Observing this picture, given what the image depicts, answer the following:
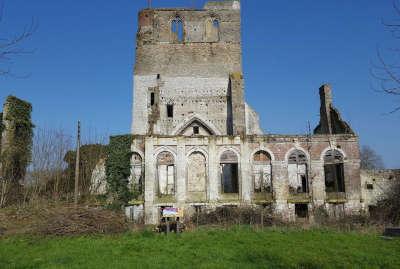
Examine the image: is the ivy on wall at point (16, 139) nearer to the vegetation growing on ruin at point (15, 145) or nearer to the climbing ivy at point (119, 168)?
the vegetation growing on ruin at point (15, 145)

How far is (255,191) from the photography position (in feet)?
80.7

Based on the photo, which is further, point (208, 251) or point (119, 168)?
point (119, 168)

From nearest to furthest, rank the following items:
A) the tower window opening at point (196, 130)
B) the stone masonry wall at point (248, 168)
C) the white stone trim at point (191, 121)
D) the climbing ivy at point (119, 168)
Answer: the stone masonry wall at point (248, 168) → the climbing ivy at point (119, 168) → the white stone trim at point (191, 121) → the tower window opening at point (196, 130)

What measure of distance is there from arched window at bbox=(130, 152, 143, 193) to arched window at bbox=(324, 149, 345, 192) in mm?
11768

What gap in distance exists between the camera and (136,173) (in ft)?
80.9

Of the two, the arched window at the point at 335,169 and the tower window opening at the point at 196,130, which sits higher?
the tower window opening at the point at 196,130

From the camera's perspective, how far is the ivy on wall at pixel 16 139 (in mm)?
24650

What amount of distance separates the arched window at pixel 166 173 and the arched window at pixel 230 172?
323cm

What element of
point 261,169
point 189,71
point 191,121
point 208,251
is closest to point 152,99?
point 191,121

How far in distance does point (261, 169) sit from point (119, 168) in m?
8.91

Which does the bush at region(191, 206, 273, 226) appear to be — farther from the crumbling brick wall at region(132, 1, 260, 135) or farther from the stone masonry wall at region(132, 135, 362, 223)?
the crumbling brick wall at region(132, 1, 260, 135)

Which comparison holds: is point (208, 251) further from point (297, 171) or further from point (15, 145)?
point (15, 145)

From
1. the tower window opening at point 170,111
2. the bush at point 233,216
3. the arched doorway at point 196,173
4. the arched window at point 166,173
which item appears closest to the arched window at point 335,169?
the bush at point 233,216

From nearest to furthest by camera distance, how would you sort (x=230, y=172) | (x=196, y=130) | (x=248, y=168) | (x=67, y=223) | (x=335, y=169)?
(x=67, y=223) < (x=248, y=168) < (x=335, y=169) < (x=230, y=172) < (x=196, y=130)
